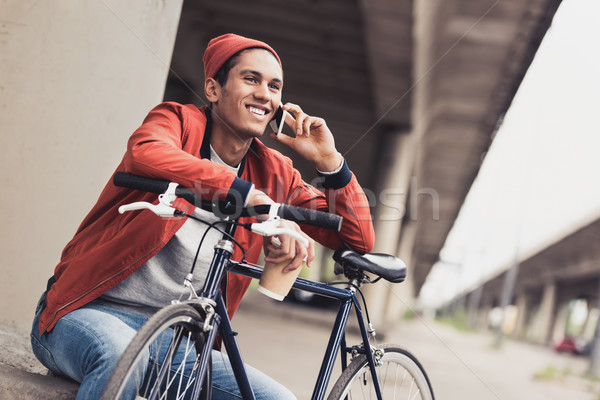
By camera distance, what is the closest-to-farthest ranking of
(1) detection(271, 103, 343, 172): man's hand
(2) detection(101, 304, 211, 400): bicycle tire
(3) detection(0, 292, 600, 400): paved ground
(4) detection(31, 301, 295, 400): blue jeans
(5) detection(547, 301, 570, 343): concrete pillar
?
(2) detection(101, 304, 211, 400): bicycle tire
(4) detection(31, 301, 295, 400): blue jeans
(3) detection(0, 292, 600, 400): paved ground
(1) detection(271, 103, 343, 172): man's hand
(5) detection(547, 301, 570, 343): concrete pillar

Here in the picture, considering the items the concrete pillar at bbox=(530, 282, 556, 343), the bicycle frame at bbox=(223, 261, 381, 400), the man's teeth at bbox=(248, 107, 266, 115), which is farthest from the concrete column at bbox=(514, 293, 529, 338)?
the man's teeth at bbox=(248, 107, 266, 115)

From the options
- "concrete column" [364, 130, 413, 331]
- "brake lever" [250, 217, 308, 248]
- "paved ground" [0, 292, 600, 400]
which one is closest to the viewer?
"brake lever" [250, 217, 308, 248]

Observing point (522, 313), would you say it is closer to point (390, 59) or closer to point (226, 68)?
point (390, 59)

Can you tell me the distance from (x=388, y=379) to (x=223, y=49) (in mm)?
1495

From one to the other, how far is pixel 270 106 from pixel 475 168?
17.6 meters

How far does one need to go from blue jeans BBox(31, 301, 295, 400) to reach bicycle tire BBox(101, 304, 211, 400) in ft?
0.39

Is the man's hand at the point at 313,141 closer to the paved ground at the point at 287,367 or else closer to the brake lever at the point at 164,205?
the brake lever at the point at 164,205

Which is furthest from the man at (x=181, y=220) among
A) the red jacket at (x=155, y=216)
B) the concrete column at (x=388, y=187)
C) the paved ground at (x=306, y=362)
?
the concrete column at (x=388, y=187)

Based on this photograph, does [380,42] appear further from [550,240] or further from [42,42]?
[550,240]

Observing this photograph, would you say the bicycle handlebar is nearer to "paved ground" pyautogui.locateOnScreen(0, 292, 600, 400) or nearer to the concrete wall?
"paved ground" pyautogui.locateOnScreen(0, 292, 600, 400)

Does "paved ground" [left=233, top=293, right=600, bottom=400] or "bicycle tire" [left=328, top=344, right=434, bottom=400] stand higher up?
"bicycle tire" [left=328, top=344, right=434, bottom=400]

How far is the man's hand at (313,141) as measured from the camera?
89.0 inches

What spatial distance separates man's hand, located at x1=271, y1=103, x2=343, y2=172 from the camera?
7.41ft

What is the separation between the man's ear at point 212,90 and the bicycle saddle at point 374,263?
0.78m
